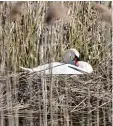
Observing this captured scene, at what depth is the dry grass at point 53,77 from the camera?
2.07 m

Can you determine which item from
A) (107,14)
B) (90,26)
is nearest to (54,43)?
(90,26)

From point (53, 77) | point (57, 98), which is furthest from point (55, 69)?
point (57, 98)

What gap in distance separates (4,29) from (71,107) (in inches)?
23.3

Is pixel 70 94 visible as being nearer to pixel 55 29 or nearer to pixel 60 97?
pixel 60 97

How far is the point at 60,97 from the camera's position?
215 centimetres

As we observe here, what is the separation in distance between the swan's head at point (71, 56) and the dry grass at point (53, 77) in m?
0.03

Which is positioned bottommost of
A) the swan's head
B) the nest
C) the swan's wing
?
the nest

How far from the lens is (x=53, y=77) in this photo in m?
2.12

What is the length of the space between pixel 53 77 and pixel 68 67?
0.34ft

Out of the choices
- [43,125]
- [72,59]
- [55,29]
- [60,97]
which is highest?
[55,29]

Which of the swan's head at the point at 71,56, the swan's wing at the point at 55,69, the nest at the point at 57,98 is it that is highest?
the swan's head at the point at 71,56

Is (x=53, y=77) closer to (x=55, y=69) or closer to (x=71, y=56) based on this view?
(x=55, y=69)

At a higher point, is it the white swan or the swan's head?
the swan's head

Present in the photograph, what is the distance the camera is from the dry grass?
2072 millimetres
